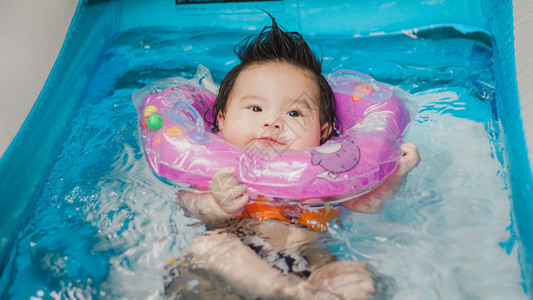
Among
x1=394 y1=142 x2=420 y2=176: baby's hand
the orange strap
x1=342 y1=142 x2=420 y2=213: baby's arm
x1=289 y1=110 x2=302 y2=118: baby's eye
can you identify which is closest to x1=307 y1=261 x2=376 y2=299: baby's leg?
the orange strap

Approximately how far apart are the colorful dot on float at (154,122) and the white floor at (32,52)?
0.54 metres

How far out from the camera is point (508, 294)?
1.50m

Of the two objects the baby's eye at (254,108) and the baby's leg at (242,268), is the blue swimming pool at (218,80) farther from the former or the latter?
the baby's eye at (254,108)

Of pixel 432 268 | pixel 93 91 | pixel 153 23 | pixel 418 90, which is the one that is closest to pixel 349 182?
pixel 432 268

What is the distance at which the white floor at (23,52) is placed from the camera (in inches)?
79.1

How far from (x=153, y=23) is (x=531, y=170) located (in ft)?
7.52

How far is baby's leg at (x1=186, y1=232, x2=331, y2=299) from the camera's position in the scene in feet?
4.74

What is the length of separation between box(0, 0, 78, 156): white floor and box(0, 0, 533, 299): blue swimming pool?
6 centimetres

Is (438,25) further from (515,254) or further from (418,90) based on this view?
(515,254)

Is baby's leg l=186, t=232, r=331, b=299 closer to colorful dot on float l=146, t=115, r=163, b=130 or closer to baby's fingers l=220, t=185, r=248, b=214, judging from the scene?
baby's fingers l=220, t=185, r=248, b=214

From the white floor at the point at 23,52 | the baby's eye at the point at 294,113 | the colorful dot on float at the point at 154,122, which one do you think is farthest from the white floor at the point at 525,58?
the white floor at the point at 23,52

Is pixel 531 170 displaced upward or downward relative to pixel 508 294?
upward

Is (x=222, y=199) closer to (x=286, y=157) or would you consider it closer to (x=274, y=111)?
(x=286, y=157)

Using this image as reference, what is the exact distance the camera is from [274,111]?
187 cm
